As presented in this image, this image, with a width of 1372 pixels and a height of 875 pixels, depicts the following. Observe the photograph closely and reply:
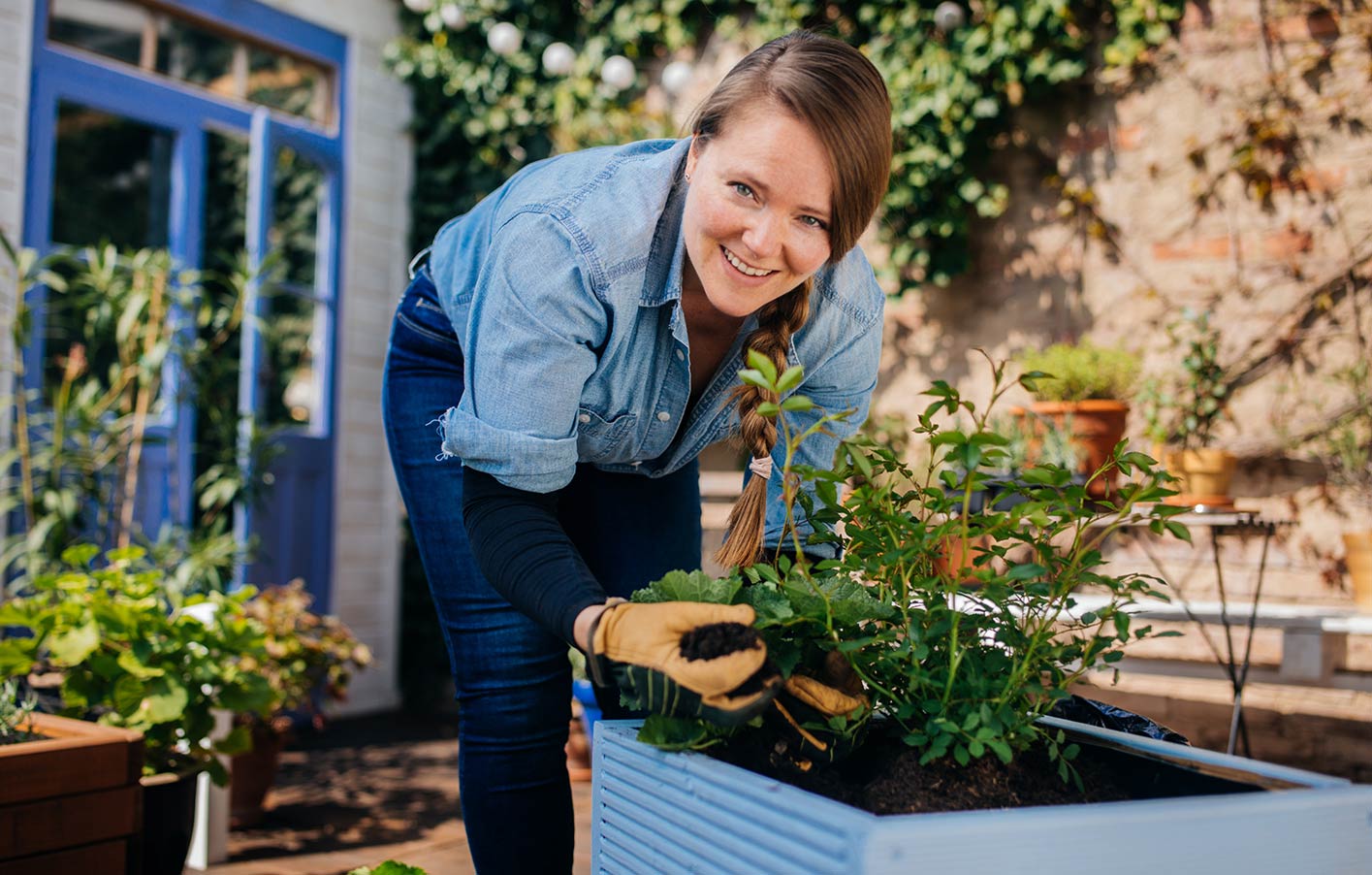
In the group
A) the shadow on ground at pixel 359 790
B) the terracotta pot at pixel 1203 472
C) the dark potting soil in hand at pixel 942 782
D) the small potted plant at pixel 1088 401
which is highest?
the small potted plant at pixel 1088 401

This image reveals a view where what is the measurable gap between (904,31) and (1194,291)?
48.3 inches

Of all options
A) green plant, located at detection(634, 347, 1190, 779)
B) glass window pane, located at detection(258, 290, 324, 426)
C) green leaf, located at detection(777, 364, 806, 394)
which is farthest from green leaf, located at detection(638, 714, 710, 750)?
glass window pane, located at detection(258, 290, 324, 426)

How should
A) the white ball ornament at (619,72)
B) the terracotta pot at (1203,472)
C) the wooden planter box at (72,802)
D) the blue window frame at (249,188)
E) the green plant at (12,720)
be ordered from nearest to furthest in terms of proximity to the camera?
the wooden planter box at (72,802) < the green plant at (12,720) < the terracotta pot at (1203,472) < the blue window frame at (249,188) < the white ball ornament at (619,72)

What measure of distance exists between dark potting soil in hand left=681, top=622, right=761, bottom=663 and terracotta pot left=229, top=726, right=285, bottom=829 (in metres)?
2.26

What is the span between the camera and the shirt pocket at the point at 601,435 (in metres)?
1.25

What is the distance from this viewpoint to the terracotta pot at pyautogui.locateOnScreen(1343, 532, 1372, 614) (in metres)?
2.76

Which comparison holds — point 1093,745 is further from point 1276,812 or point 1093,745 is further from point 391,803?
point 391,803

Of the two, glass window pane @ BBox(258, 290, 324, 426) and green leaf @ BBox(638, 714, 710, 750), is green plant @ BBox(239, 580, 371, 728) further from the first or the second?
green leaf @ BBox(638, 714, 710, 750)

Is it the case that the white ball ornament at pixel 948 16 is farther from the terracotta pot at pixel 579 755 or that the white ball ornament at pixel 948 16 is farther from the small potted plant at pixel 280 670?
the small potted plant at pixel 280 670

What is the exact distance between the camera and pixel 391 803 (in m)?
3.00

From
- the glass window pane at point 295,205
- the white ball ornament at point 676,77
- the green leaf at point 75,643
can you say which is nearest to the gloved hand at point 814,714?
the green leaf at point 75,643

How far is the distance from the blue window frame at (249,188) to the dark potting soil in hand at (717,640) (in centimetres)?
290

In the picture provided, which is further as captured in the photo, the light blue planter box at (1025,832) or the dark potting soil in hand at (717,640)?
the dark potting soil in hand at (717,640)

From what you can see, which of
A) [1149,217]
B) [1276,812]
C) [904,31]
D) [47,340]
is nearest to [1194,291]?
[1149,217]
